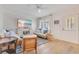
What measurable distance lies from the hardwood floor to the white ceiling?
58 cm

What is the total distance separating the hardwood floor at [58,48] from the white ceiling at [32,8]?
580mm

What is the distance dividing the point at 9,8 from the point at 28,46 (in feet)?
2.60

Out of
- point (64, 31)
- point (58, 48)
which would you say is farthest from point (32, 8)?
point (58, 48)

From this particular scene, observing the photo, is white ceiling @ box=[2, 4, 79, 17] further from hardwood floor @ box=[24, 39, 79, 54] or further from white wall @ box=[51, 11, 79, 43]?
hardwood floor @ box=[24, 39, 79, 54]

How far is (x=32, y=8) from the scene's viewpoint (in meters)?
1.95

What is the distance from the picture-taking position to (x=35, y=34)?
200 centimetres

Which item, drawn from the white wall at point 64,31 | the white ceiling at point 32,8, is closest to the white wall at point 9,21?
the white ceiling at point 32,8

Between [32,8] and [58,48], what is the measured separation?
0.89 meters

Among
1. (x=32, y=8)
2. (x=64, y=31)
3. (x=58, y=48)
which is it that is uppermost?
(x=32, y=8)

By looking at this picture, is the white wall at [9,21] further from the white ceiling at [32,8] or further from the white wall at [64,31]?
the white wall at [64,31]

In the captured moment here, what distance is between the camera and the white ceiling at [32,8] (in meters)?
1.90

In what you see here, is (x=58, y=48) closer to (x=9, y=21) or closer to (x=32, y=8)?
(x=32, y=8)

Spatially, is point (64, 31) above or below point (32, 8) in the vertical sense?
below
